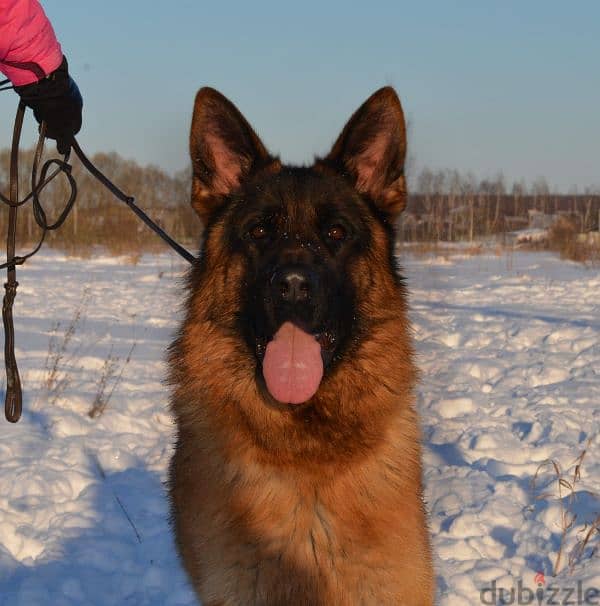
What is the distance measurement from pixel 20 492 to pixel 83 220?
2566 cm

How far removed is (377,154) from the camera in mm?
3029

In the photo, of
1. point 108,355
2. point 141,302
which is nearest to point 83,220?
point 141,302

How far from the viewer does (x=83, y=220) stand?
28.8m

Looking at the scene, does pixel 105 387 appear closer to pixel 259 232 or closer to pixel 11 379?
pixel 11 379

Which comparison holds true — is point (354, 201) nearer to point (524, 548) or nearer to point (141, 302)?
point (524, 548)

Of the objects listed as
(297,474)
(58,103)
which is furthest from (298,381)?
(58,103)

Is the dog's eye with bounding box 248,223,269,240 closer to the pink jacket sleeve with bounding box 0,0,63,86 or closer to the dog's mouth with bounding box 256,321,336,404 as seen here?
the dog's mouth with bounding box 256,321,336,404

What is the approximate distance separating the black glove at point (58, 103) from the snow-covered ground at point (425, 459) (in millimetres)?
888

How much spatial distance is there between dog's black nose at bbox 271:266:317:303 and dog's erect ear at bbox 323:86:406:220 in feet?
2.31

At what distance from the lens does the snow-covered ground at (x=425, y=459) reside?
3.62 metres

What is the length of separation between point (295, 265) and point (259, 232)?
35cm

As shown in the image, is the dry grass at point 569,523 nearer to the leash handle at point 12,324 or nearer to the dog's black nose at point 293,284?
the dog's black nose at point 293,284

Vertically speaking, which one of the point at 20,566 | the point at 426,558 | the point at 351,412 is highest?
the point at 351,412

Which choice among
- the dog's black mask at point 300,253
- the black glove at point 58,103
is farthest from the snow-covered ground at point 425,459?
the black glove at point 58,103
